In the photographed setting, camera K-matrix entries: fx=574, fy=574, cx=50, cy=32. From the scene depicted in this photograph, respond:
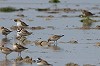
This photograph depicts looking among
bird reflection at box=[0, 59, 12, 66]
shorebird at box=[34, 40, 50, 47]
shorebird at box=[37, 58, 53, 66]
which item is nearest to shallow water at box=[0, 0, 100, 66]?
bird reflection at box=[0, 59, 12, 66]

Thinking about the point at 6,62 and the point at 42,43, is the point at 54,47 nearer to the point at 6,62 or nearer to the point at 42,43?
the point at 42,43

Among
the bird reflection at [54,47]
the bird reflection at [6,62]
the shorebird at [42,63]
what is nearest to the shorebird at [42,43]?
the bird reflection at [54,47]

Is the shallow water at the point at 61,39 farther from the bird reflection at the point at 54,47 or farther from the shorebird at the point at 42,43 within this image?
the shorebird at the point at 42,43

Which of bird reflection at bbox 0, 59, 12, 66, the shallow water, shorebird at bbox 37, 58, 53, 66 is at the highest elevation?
shorebird at bbox 37, 58, 53, 66

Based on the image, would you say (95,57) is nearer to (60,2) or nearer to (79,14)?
(79,14)

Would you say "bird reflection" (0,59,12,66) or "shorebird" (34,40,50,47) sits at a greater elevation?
"bird reflection" (0,59,12,66)

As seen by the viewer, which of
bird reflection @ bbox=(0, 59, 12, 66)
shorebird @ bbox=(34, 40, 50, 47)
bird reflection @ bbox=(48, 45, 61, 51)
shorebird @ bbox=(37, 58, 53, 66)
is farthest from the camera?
shorebird @ bbox=(34, 40, 50, 47)

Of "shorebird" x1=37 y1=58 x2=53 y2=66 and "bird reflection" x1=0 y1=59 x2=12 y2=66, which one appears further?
"bird reflection" x1=0 y1=59 x2=12 y2=66

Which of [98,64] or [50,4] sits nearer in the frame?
[98,64]

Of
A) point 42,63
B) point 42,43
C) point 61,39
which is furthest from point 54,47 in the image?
point 42,63

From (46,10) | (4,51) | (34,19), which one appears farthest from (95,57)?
(46,10)

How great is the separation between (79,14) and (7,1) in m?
12.6

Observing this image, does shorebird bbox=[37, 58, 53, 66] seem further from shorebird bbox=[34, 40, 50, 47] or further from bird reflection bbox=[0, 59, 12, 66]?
shorebird bbox=[34, 40, 50, 47]

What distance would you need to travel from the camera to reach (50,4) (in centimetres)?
4878
